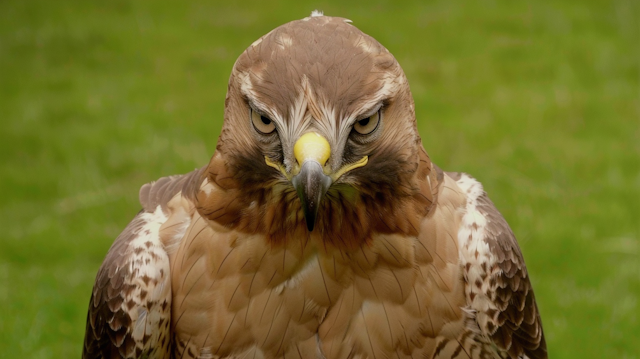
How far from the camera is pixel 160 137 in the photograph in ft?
31.9

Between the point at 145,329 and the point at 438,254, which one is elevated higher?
the point at 438,254

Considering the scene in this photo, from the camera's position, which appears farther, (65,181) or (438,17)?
(438,17)

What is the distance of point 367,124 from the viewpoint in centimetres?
322

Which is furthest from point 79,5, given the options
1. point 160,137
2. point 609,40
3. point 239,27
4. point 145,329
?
point 145,329

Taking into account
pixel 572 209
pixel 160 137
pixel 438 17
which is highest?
pixel 438 17

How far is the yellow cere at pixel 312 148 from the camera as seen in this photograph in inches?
118

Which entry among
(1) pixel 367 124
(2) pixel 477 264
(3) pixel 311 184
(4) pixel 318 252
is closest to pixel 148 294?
(4) pixel 318 252

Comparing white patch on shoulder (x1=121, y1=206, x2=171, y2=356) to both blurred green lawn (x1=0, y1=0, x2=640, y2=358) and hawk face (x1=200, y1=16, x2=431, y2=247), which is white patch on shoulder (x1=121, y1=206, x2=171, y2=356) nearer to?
hawk face (x1=200, y1=16, x2=431, y2=247)

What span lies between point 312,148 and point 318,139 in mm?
51

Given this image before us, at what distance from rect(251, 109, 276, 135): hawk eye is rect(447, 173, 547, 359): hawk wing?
1.34 m

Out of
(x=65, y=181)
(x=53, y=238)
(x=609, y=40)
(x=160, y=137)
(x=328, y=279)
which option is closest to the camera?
(x=328, y=279)

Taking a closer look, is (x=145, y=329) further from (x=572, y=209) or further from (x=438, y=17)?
(x=438, y=17)

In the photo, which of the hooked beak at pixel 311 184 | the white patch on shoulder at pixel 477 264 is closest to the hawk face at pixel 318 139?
the hooked beak at pixel 311 184

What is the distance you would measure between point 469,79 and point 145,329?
26.2 ft
